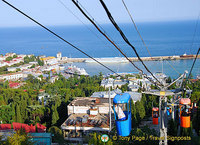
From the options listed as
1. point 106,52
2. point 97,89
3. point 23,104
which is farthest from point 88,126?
point 106,52

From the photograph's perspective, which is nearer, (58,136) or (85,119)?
(58,136)

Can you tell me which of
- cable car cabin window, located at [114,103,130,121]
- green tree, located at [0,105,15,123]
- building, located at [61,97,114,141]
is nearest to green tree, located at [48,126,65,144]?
building, located at [61,97,114,141]

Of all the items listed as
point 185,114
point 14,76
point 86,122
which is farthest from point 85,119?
point 14,76

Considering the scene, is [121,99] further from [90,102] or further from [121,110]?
[90,102]

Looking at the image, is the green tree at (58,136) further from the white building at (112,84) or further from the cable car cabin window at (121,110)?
the white building at (112,84)

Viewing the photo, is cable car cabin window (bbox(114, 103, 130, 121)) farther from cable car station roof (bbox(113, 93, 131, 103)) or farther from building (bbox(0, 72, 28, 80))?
building (bbox(0, 72, 28, 80))

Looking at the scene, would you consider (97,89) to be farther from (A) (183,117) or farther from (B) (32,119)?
(A) (183,117)
